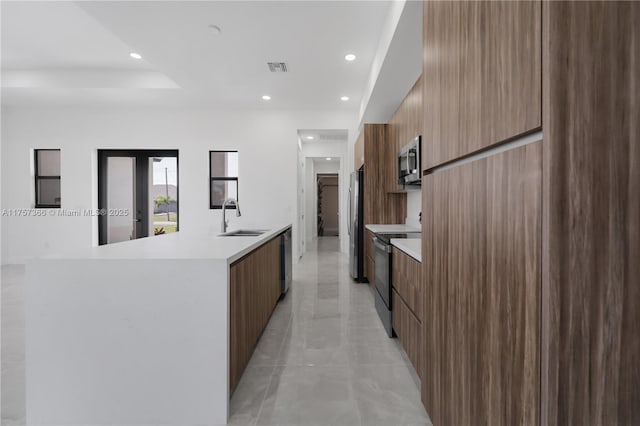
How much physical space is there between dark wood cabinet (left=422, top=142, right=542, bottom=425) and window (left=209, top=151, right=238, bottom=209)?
17.0 feet

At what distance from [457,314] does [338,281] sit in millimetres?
3467

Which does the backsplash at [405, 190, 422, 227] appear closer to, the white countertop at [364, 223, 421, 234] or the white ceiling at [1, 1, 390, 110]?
the white countertop at [364, 223, 421, 234]

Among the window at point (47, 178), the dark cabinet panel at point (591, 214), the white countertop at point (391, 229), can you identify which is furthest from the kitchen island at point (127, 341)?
the window at point (47, 178)

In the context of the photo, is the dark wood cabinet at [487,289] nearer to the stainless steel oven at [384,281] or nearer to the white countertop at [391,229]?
the stainless steel oven at [384,281]

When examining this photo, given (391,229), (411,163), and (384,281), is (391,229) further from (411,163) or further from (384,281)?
(384,281)

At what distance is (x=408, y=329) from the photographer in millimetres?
2023

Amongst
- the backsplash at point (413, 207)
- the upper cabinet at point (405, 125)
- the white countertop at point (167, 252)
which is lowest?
the white countertop at point (167, 252)

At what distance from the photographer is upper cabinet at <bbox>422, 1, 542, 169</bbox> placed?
0.67 m

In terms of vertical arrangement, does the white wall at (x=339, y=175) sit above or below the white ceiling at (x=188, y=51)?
below

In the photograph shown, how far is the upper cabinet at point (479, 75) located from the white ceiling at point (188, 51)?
2033 millimetres

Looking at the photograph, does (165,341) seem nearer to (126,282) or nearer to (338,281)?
(126,282)

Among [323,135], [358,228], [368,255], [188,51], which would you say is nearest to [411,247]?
[368,255]

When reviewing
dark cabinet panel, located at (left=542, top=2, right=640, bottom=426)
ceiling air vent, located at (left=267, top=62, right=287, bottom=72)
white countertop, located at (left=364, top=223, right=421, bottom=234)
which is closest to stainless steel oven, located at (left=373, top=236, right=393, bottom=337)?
white countertop, located at (left=364, top=223, right=421, bottom=234)

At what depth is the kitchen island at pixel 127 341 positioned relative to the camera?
1515 millimetres
